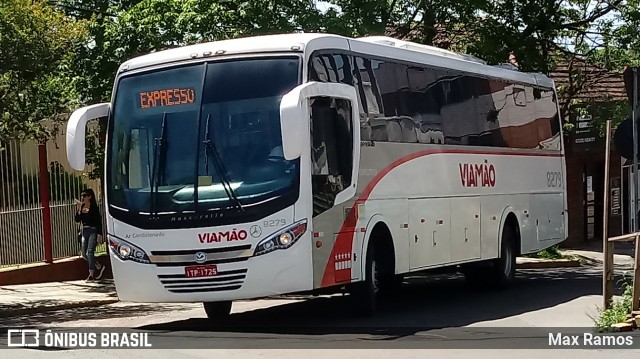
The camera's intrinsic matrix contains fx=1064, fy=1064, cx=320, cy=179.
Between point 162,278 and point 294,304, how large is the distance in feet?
14.5

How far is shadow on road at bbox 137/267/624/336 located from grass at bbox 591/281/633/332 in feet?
6.42

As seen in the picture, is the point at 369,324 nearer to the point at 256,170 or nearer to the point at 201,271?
the point at 201,271

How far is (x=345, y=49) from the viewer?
1387cm

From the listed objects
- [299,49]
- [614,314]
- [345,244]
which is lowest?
[614,314]

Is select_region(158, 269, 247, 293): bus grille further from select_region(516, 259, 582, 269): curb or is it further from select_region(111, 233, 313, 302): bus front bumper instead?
select_region(516, 259, 582, 269): curb

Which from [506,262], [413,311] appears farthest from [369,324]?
[506,262]

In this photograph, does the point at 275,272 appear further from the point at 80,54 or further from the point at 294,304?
the point at 80,54

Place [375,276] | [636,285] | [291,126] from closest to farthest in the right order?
1. [291,126]
2. [636,285]
3. [375,276]

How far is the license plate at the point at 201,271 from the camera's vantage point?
12.5 metres

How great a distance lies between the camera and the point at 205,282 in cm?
1255

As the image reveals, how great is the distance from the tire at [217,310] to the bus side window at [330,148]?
A: 280 cm

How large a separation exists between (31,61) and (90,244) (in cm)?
550

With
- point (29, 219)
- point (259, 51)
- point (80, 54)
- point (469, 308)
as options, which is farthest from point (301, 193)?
point (29, 219)

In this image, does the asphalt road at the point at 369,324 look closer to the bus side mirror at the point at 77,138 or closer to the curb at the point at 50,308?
the curb at the point at 50,308
